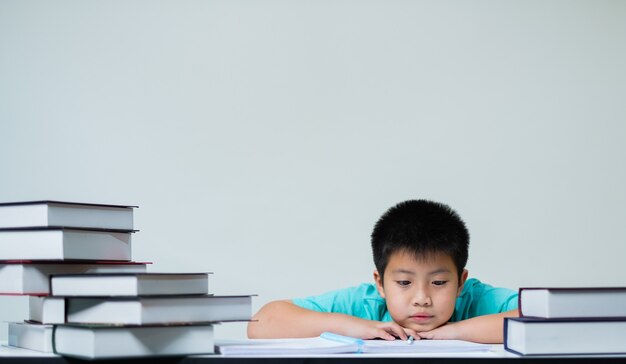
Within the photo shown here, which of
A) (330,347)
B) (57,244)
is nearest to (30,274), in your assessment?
(57,244)

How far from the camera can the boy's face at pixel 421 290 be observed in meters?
1.88

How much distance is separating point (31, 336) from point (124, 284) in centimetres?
19

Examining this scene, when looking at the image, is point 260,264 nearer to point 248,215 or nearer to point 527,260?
point 248,215

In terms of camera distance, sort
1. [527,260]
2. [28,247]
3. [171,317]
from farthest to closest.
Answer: [527,260]
[28,247]
[171,317]

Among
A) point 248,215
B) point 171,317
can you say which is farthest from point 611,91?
point 171,317

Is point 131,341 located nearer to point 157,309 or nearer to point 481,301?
point 157,309

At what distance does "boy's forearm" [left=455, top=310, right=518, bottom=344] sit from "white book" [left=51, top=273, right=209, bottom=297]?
0.54 metres

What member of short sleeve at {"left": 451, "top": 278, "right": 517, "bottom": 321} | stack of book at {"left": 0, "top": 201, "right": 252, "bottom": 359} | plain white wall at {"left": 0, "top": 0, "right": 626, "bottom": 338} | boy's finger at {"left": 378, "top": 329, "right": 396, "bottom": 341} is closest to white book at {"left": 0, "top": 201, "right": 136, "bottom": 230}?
stack of book at {"left": 0, "top": 201, "right": 252, "bottom": 359}

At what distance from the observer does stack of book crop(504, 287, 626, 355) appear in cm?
122

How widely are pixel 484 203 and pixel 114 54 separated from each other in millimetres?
1311

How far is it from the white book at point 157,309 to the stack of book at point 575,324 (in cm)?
40

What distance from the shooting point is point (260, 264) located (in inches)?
119

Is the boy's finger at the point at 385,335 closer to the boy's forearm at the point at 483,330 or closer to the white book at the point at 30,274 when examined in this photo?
the boy's forearm at the point at 483,330

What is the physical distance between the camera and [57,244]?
Result: 4.45ft
